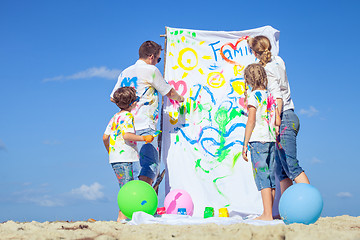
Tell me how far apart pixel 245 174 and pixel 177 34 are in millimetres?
2175

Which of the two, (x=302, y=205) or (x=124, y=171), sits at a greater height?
(x=124, y=171)

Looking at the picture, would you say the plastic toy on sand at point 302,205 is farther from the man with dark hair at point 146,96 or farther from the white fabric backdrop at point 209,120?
the man with dark hair at point 146,96

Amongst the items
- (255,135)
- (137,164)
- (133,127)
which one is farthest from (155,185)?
(255,135)

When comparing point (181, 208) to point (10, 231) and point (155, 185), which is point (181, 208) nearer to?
point (155, 185)

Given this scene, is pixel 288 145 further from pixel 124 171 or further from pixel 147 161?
pixel 124 171

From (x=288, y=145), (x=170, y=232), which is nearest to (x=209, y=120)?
(x=288, y=145)

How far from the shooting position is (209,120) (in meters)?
5.52

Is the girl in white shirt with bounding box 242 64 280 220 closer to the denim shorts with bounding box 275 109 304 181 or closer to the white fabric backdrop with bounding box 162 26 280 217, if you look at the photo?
the denim shorts with bounding box 275 109 304 181

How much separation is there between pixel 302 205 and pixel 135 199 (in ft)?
5.30

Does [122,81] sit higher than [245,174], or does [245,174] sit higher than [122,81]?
[122,81]

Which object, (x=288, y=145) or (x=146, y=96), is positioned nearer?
(x=288, y=145)

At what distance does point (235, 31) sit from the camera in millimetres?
5852

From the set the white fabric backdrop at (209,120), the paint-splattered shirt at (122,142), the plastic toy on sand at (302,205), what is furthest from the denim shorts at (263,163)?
the paint-splattered shirt at (122,142)

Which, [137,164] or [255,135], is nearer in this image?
[255,135]
